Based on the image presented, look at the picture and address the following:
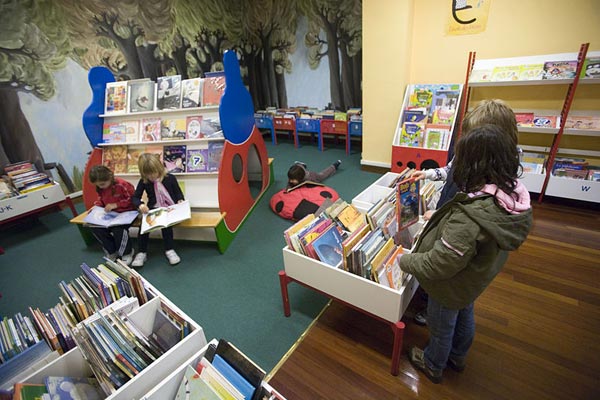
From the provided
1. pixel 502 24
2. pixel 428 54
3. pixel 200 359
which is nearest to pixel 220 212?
pixel 200 359

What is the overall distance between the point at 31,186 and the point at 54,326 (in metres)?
3.09

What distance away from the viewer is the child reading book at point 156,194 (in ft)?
8.82

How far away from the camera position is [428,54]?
11.9 feet

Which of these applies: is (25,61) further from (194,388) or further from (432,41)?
(432,41)

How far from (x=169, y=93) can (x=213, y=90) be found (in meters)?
0.54

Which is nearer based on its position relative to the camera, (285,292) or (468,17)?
(285,292)

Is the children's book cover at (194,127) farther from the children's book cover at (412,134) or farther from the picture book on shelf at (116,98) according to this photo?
the children's book cover at (412,134)

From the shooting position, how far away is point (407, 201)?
5.28 ft

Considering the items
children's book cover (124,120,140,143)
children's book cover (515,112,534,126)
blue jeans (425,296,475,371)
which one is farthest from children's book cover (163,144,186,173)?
children's book cover (515,112,534,126)

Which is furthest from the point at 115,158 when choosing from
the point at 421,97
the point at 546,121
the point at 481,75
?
the point at 546,121

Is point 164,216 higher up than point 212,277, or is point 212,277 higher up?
point 164,216

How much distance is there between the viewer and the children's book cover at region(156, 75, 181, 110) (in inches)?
120

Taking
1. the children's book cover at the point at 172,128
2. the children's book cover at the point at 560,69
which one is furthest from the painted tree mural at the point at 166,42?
the children's book cover at the point at 560,69

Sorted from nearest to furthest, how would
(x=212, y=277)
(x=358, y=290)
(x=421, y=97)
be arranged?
1. (x=358, y=290)
2. (x=212, y=277)
3. (x=421, y=97)
